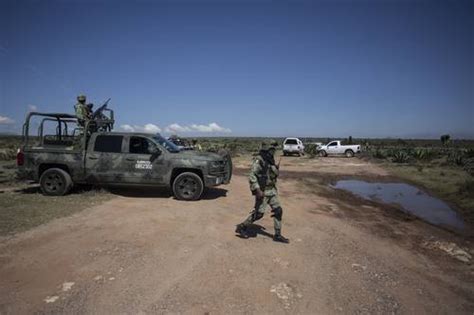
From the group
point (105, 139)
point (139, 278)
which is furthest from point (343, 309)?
point (105, 139)

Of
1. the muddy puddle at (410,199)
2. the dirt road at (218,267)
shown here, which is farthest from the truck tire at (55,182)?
the muddy puddle at (410,199)

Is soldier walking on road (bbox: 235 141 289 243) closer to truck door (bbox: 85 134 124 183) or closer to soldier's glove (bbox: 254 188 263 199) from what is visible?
soldier's glove (bbox: 254 188 263 199)

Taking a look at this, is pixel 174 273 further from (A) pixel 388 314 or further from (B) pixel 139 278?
(A) pixel 388 314

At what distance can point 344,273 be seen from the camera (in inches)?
217

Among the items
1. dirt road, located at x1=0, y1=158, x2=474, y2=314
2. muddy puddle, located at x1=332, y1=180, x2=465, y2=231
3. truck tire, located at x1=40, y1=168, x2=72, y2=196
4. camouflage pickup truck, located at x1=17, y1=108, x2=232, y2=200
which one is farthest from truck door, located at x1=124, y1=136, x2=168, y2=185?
muddy puddle, located at x1=332, y1=180, x2=465, y2=231

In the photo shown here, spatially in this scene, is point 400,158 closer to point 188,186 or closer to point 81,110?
point 188,186

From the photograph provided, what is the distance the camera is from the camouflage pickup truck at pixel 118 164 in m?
10.2

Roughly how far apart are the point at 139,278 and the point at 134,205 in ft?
15.4

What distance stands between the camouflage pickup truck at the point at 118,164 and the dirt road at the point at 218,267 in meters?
1.44

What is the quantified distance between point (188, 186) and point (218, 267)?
16.3 ft

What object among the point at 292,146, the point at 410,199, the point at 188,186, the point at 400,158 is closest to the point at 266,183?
the point at 188,186

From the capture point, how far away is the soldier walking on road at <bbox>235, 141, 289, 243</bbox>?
6695 millimetres

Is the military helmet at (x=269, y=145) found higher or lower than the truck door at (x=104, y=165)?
higher

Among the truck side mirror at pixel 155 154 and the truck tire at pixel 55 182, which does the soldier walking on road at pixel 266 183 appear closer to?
the truck side mirror at pixel 155 154
